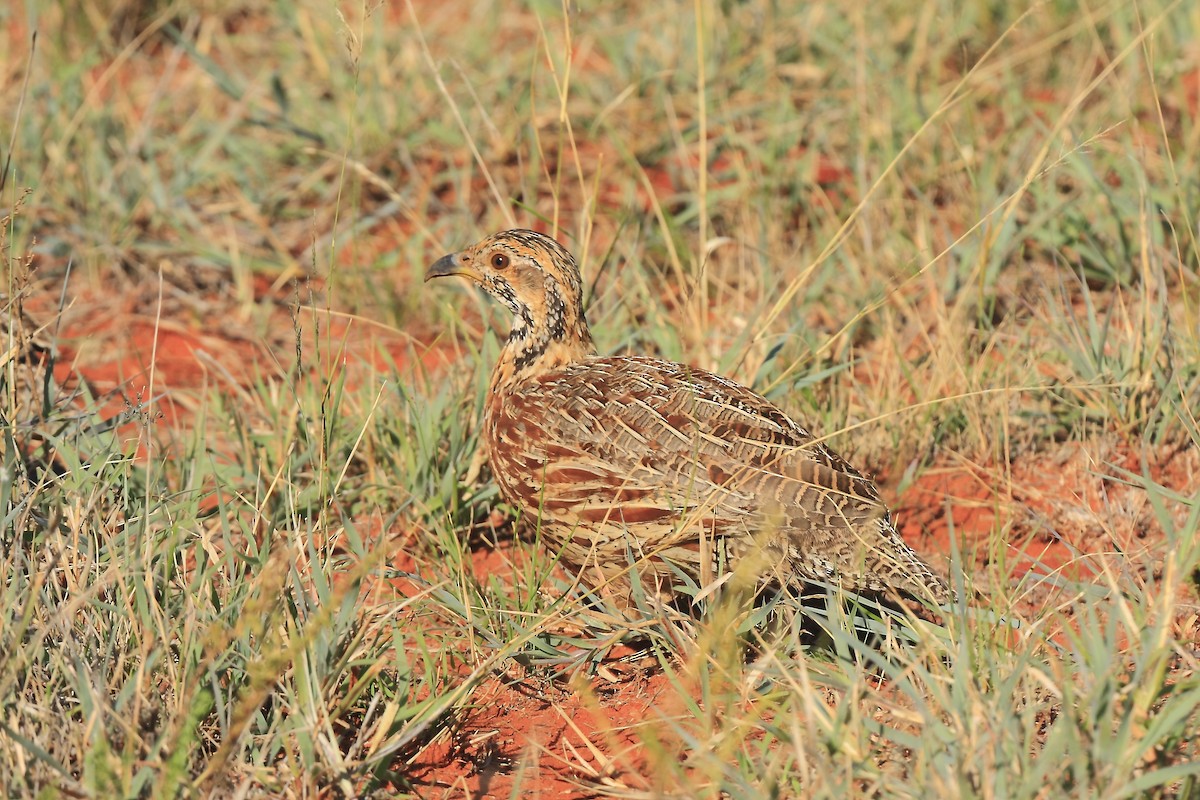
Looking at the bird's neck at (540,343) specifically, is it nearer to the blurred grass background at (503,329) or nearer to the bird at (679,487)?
the bird at (679,487)

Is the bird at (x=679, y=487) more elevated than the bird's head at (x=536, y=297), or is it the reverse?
the bird's head at (x=536, y=297)

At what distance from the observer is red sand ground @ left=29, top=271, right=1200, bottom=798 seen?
353cm

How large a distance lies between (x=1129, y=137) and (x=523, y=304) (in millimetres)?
3249

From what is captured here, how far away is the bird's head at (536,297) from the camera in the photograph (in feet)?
15.1

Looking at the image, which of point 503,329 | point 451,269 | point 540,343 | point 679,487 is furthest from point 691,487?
point 503,329

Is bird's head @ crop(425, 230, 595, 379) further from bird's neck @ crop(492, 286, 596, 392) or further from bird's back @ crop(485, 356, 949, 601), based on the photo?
bird's back @ crop(485, 356, 949, 601)

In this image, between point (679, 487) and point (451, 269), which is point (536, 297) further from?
point (679, 487)

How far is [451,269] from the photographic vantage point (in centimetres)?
479

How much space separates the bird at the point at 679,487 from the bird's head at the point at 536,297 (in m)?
0.15

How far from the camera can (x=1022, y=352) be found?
512 cm

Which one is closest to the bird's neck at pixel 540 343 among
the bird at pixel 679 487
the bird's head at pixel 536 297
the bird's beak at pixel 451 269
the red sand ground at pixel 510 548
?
the bird's head at pixel 536 297

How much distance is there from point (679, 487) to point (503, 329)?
206 centimetres

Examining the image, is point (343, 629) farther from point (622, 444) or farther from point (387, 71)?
point (387, 71)

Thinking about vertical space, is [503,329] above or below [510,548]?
above
